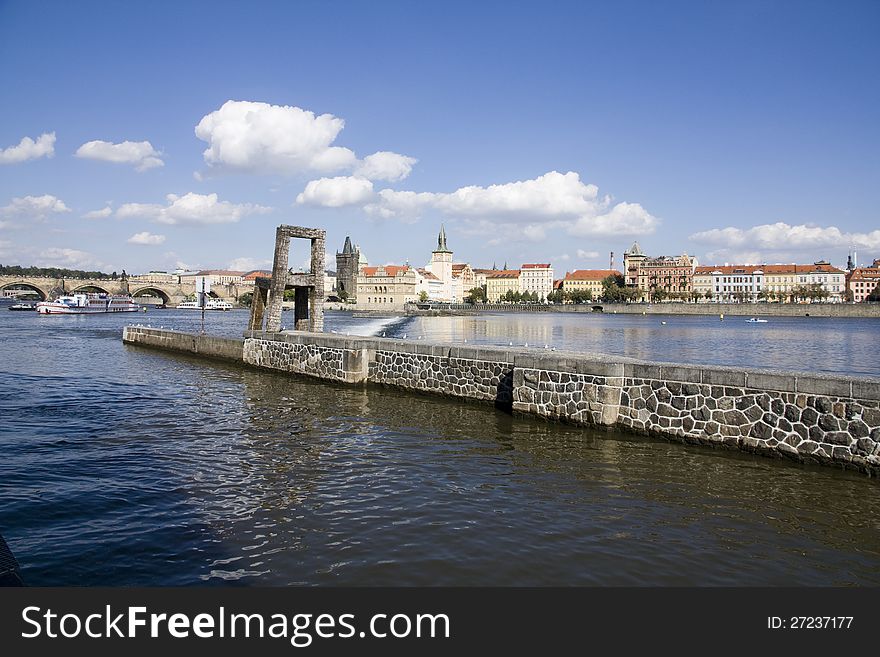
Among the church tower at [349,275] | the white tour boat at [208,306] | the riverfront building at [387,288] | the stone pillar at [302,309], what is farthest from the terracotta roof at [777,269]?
the stone pillar at [302,309]

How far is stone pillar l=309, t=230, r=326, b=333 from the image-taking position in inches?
1081

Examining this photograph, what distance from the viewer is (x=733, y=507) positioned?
8406mm

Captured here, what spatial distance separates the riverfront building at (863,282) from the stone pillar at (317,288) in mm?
184672

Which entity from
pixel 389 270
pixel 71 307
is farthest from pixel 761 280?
pixel 71 307

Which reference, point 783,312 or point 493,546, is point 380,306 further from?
point 493,546

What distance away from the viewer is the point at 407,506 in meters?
8.30

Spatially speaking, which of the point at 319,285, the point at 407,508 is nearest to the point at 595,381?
the point at 407,508

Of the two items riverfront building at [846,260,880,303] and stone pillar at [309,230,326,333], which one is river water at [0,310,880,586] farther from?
riverfront building at [846,260,880,303]

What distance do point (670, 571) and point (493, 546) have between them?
1.84 meters

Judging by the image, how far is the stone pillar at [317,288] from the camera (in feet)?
90.1

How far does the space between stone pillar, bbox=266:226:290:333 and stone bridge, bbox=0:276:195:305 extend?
123 metres

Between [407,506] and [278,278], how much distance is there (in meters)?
19.3

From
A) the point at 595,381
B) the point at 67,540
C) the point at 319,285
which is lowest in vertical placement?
the point at 67,540

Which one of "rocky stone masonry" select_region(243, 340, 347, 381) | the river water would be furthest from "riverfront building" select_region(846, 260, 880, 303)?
the river water
